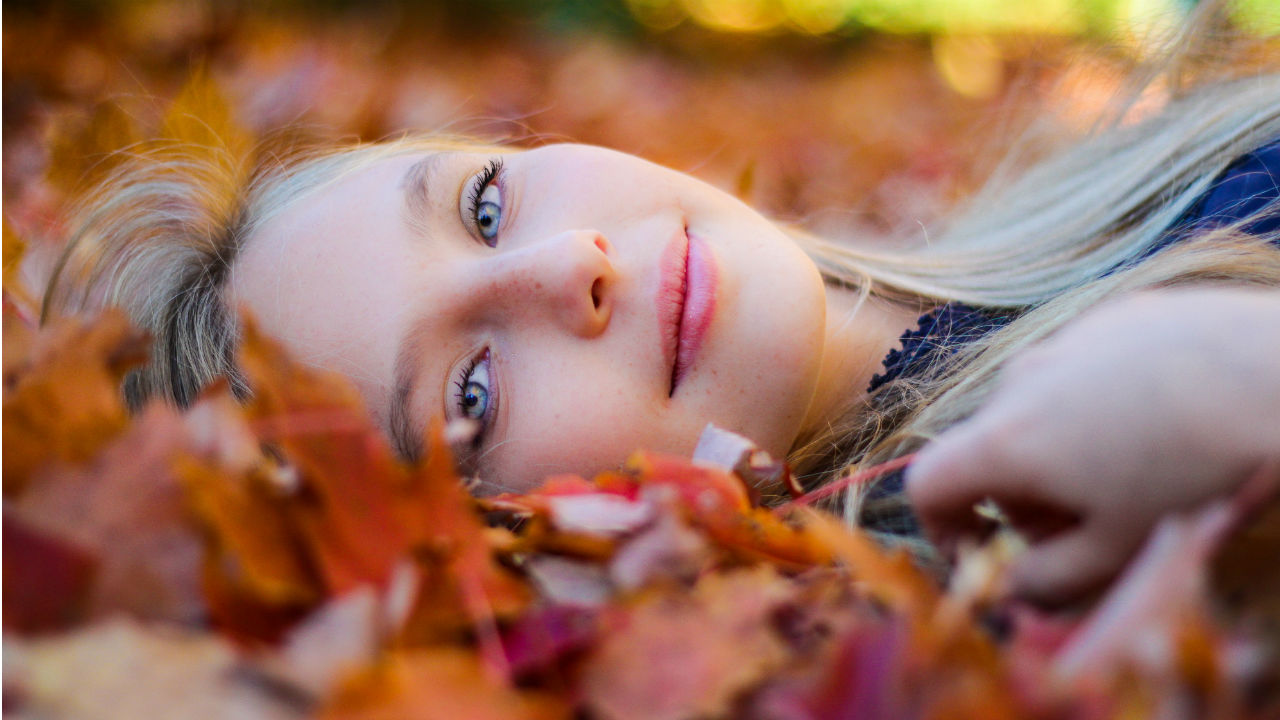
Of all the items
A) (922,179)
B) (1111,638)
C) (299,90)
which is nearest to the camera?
(1111,638)

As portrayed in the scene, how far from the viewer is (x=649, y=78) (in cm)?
441

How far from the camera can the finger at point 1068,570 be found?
0.50 meters

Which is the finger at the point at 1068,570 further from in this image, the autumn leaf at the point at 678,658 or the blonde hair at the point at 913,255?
the blonde hair at the point at 913,255

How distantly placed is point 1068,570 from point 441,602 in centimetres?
38

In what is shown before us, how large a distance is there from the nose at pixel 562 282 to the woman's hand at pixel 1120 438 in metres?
0.51

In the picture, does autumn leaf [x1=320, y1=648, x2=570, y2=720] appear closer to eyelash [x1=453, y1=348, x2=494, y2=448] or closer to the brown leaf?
the brown leaf

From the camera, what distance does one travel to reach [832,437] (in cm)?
117

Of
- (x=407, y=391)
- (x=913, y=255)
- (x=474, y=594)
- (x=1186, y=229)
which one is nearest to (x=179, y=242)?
(x=407, y=391)

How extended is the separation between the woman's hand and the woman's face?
0.48 m

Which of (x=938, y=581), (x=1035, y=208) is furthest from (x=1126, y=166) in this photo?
(x=938, y=581)

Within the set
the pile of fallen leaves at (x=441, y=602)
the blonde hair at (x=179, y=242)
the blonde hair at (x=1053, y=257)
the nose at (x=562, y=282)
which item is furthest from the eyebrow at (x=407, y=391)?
the blonde hair at (x=1053, y=257)

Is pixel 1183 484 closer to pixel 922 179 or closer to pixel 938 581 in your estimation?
pixel 938 581

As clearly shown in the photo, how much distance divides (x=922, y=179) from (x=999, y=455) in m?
2.80

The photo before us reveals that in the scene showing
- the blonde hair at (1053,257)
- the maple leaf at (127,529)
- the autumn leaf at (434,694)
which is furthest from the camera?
the blonde hair at (1053,257)
